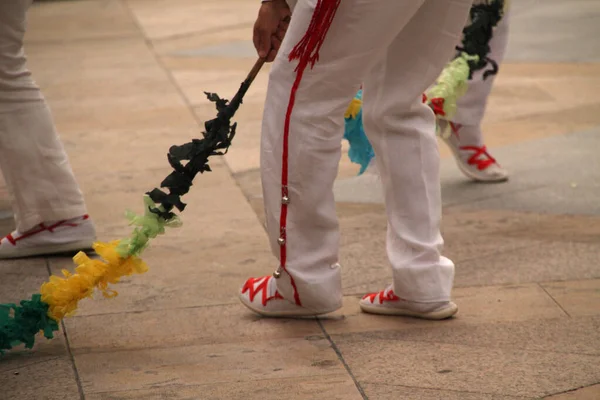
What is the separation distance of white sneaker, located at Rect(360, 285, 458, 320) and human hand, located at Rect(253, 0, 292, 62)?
779 millimetres

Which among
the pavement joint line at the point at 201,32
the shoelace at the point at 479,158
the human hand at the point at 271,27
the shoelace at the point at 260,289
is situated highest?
the human hand at the point at 271,27

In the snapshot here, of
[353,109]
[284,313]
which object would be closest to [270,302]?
[284,313]

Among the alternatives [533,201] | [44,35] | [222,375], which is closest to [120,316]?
[222,375]

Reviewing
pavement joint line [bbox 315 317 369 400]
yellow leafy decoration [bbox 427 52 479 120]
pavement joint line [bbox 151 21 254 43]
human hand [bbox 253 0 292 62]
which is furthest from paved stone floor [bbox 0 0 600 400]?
pavement joint line [bbox 151 21 254 43]

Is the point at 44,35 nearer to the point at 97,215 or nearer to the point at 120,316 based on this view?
the point at 97,215

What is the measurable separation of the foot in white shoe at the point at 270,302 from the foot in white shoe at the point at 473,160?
5.19 feet

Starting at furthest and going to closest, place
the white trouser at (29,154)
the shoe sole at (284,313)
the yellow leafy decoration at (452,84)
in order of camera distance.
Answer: the yellow leafy decoration at (452,84) → the white trouser at (29,154) → the shoe sole at (284,313)

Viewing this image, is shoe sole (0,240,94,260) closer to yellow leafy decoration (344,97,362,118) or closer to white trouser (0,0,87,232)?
white trouser (0,0,87,232)

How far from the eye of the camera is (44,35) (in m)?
8.02

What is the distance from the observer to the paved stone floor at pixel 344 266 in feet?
9.07

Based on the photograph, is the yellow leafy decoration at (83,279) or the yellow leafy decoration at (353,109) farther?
the yellow leafy decoration at (353,109)

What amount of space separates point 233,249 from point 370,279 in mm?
556

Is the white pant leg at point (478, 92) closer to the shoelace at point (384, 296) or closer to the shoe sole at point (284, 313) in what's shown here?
the shoelace at point (384, 296)

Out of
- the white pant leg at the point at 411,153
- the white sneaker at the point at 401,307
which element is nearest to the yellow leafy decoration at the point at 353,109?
the white pant leg at the point at 411,153
